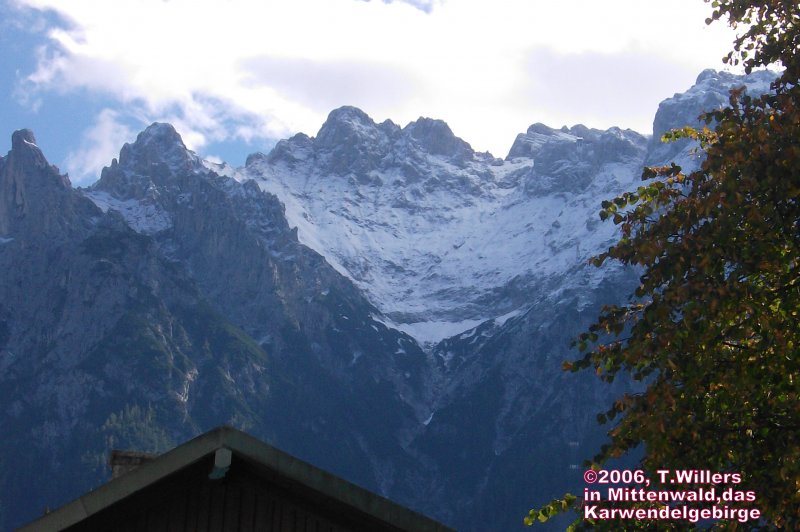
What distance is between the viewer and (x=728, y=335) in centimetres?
1750

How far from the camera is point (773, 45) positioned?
20703mm

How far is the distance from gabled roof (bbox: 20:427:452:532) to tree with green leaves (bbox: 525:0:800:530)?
5.03 metres

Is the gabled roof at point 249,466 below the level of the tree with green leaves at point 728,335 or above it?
below

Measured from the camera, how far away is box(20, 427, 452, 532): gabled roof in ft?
43.8

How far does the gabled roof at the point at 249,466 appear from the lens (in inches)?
525

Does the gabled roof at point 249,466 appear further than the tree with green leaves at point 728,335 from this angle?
No

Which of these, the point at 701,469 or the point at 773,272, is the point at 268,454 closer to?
the point at 701,469

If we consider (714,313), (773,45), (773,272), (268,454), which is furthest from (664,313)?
(268,454)

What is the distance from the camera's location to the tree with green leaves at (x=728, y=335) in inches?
684

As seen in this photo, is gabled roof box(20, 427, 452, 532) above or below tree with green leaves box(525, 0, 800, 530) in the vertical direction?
below

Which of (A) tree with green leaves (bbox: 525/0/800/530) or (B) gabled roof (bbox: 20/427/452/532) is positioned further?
(A) tree with green leaves (bbox: 525/0/800/530)

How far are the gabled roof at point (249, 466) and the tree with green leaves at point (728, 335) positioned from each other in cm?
503

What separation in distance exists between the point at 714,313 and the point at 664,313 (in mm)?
784

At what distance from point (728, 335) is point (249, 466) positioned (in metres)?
7.71
